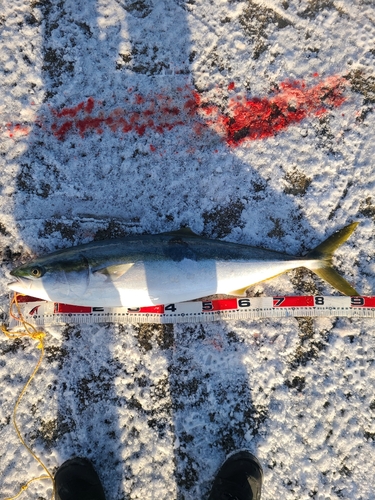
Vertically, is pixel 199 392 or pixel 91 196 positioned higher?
pixel 91 196

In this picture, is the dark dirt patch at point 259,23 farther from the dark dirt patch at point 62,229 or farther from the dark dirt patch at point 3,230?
the dark dirt patch at point 3,230

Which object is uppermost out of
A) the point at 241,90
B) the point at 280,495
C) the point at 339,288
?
the point at 241,90

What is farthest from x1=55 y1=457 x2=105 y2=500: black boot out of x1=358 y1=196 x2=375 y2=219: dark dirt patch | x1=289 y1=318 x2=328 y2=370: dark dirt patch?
x1=358 y1=196 x2=375 y2=219: dark dirt patch

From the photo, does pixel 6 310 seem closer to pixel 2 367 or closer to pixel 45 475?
pixel 2 367

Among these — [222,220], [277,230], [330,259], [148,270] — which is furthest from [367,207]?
[148,270]

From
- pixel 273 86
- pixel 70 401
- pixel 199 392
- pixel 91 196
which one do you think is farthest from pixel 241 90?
pixel 70 401

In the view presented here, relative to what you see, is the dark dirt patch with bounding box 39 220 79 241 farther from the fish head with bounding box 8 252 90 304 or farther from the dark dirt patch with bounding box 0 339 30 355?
the dark dirt patch with bounding box 0 339 30 355
